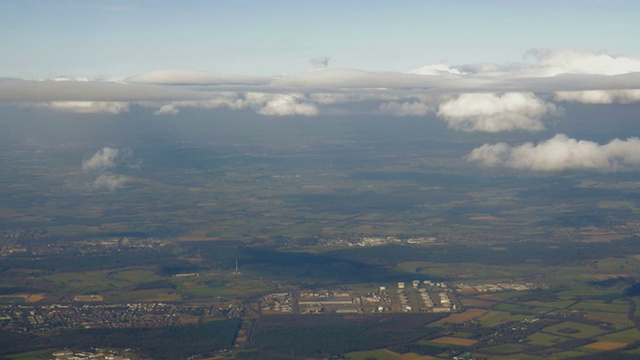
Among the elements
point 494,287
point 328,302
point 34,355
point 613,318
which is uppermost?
point 34,355

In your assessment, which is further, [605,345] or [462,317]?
[462,317]

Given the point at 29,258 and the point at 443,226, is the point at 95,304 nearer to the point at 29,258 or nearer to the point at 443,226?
the point at 29,258

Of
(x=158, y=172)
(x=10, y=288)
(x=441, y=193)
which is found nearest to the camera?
(x=10, y=288)

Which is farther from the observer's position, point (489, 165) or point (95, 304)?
point (489, 165)

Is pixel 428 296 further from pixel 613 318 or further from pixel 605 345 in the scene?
pixel 605 345

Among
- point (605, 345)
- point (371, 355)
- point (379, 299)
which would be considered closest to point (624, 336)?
point (605, 345)

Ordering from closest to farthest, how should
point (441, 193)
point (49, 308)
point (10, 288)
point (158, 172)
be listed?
point (49, 308) < point (10, 288) < point (441, 193) < point (158, 172)

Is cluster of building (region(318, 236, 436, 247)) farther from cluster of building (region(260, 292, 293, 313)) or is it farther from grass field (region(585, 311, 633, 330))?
grass field (region(585, 311, 633, 330))

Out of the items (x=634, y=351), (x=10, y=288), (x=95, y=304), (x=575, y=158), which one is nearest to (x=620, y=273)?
(x=634, y=351)
